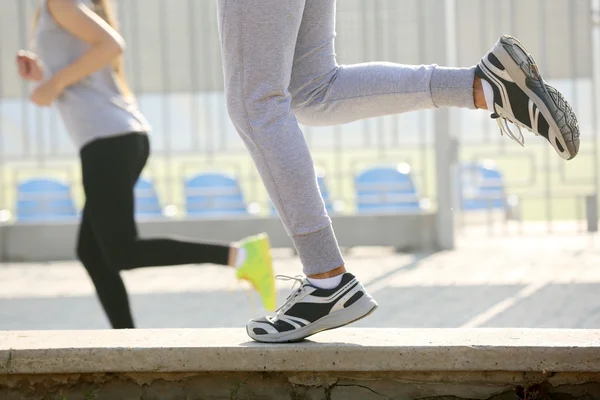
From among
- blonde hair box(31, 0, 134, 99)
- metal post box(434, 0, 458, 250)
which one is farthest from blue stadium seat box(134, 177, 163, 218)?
blonde hair box(31, 0, 134, 99)

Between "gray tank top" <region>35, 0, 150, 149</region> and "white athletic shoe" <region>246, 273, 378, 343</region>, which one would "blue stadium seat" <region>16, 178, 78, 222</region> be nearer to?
"gray tank top" <region>35, 0, 150, 149</region>

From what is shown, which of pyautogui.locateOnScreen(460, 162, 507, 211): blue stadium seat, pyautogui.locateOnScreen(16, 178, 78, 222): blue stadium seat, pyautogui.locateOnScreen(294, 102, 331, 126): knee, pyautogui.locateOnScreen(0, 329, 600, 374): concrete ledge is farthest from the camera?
pyautogui.locateOnScreen(460, 162, 507, 211): blue stadium seat

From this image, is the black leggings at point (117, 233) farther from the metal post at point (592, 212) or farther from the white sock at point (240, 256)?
the metal post at point (592, 212)

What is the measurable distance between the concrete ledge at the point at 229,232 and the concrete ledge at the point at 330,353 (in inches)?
249

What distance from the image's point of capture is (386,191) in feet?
29.8

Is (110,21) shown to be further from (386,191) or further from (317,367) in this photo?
(386,191)

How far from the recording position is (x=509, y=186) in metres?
9.42

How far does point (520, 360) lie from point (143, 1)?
7.43 meters

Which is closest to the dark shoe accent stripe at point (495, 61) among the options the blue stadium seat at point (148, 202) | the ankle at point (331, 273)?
the ankle at point (331, 273)

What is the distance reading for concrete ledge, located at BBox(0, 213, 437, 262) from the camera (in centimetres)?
880

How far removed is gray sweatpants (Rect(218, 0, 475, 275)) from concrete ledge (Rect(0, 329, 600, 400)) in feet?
0.88

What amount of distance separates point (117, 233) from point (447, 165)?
5.31 meters

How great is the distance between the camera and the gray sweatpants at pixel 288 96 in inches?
93.0

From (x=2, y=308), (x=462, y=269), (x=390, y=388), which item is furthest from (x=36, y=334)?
(x=462, y=269)
